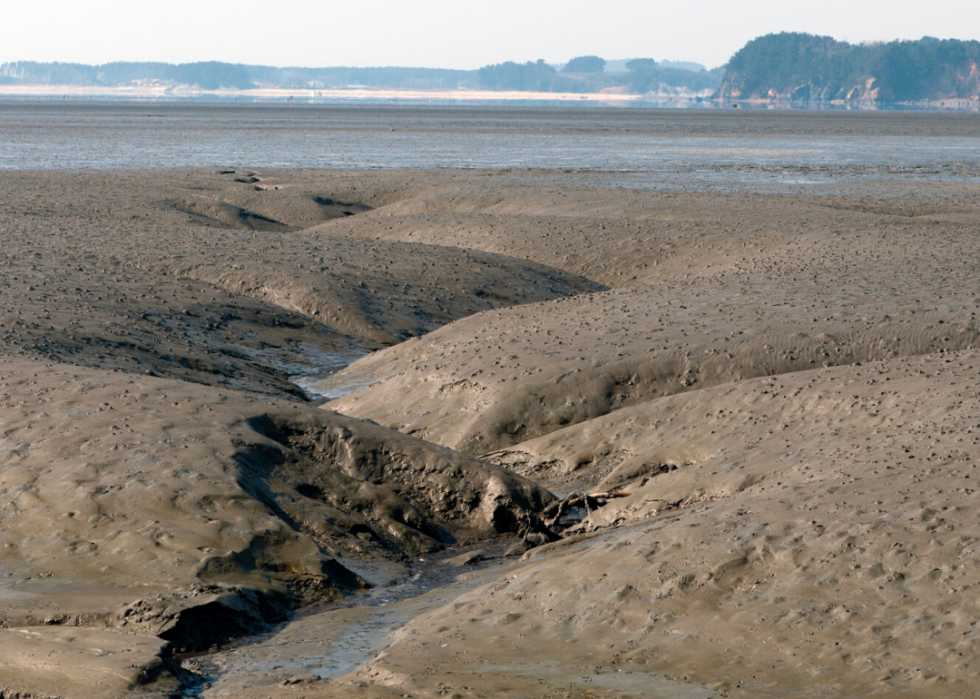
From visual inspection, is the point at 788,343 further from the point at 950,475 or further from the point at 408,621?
the point at 408,621

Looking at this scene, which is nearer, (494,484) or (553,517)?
(553,517)

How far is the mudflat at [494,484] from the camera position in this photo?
214 inches

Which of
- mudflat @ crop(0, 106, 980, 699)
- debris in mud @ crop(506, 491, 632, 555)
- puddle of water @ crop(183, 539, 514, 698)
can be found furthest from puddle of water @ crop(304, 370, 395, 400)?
puddle of water @ crop(183, 539, 514, 698)

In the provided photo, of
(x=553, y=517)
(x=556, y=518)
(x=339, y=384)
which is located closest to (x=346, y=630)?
(x=556, y=518)

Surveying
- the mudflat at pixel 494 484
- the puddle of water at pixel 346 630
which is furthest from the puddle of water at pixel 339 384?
the puddle of water at pixel 346 630

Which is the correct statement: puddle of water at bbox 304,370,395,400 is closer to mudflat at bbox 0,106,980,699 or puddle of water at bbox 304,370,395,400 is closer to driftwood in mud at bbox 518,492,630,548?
mudflat at bbox 0,106,980,699

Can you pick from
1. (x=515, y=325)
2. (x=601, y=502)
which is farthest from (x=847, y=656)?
(x=515, y=325)

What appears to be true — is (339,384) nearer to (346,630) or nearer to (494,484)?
(494,484)

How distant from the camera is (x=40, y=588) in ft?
20.8

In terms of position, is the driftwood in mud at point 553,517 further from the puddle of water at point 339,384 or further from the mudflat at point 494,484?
the puddle of water at point 339,384

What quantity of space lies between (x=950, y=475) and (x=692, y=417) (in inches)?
121

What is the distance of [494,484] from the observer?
8.44 m

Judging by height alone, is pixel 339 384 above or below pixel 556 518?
below

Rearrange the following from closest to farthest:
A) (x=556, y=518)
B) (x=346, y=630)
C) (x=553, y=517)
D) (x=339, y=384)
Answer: (x=346, y=630) → (x=556, y=518) → (x=553, y=517) → (x=339, y=384)
